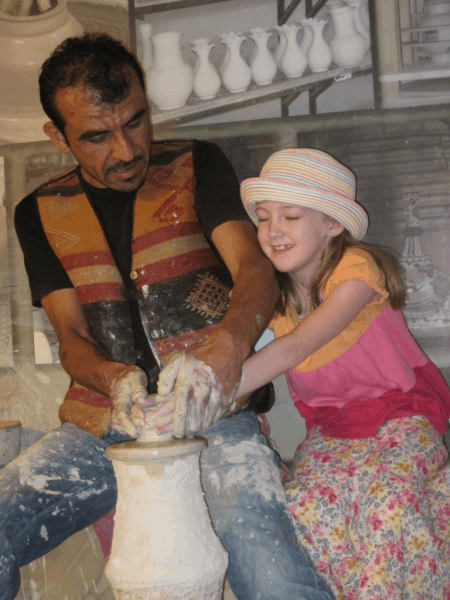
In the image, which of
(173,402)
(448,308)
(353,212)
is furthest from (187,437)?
(448,308)

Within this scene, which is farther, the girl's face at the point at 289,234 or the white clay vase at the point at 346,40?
the white clay vase at the point at 346,40

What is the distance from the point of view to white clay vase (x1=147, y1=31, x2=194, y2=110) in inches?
99.7

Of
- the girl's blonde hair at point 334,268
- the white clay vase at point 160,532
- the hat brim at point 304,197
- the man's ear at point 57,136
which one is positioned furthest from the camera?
the man's ear at point 57,136

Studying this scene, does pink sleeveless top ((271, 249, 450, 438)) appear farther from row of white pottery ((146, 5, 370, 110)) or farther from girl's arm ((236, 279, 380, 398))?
row of white pottery ((146, 5, 370, 110))

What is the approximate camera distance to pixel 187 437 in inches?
55.2

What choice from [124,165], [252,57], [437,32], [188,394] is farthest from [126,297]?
[437,32]

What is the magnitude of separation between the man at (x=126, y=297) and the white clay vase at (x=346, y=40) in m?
0.68

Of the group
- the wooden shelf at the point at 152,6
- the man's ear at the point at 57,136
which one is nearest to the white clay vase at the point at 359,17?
the wooden shelf at the point at 152,6

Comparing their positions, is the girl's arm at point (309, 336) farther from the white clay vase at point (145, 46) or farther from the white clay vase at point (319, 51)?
the white clay vase at point (145, 46)

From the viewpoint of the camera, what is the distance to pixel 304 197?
182 cm

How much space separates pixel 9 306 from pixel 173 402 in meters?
1.51

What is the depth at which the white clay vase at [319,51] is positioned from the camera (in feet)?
8.00

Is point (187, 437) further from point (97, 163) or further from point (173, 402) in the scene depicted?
point (97, 163)

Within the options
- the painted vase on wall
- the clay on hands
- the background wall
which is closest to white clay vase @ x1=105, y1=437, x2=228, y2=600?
the clay on hands
